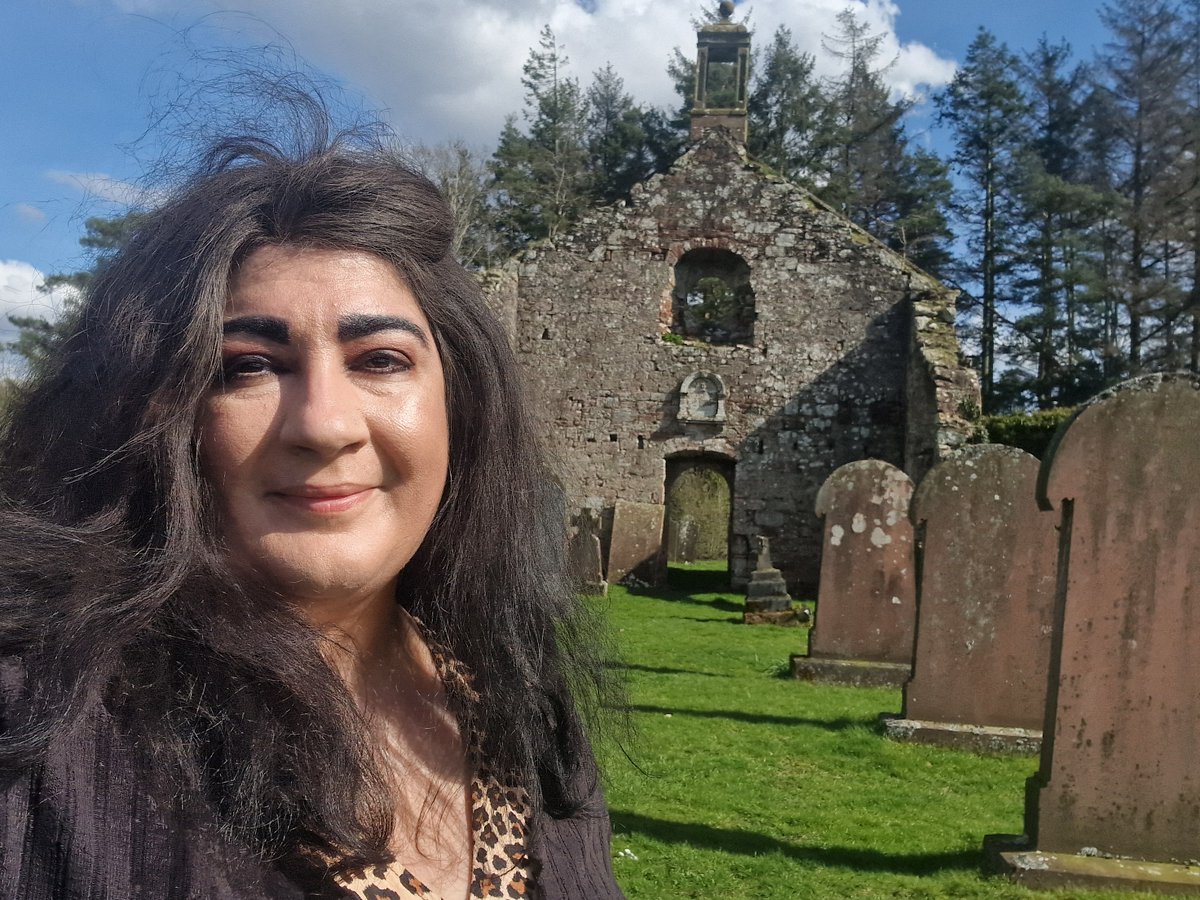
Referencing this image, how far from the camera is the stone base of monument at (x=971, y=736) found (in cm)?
597

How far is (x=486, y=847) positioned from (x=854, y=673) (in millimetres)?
7239

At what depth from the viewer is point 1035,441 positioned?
14.2 metres

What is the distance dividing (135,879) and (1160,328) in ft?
88.6

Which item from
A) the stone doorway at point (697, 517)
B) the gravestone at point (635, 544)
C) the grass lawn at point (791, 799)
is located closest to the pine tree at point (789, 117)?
the stone doorway at point (697, 517)

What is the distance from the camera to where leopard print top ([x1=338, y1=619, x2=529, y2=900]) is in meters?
1.26

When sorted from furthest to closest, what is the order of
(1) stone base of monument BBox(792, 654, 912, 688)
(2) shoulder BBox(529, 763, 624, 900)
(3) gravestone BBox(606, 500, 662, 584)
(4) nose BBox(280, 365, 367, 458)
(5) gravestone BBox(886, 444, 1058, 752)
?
(3) gravestone BBox(606, 500, 662, 584) < (1) stone base of monument BBox(792, 654, 912, 688) < (5) gravestone BBox(886, 444, 1058, 752) < (2) shoulder BBox(529, 763, 624, 900) < (4) nose BBox(280, 365, 367, 458)

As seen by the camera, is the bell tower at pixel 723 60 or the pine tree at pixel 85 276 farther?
the bell tower at pixel 723 60

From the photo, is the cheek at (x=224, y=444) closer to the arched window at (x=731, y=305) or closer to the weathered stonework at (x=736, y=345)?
the weathered stonework at (x=736, y=345)

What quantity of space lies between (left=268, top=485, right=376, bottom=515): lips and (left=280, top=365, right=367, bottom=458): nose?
44mm

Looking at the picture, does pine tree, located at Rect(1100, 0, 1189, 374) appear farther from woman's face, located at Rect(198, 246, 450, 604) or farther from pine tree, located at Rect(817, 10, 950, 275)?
woman's face, located at Rect(198, 246, 450, 604)

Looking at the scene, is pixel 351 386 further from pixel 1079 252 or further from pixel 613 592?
pixel 1079 252

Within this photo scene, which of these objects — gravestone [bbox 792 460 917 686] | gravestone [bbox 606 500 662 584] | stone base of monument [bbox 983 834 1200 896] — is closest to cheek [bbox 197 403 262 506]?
stone base of monument [bbox 983 834 1200 896]

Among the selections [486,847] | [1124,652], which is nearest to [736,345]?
[1124,652]

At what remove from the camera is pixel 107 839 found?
1000 millimetres
